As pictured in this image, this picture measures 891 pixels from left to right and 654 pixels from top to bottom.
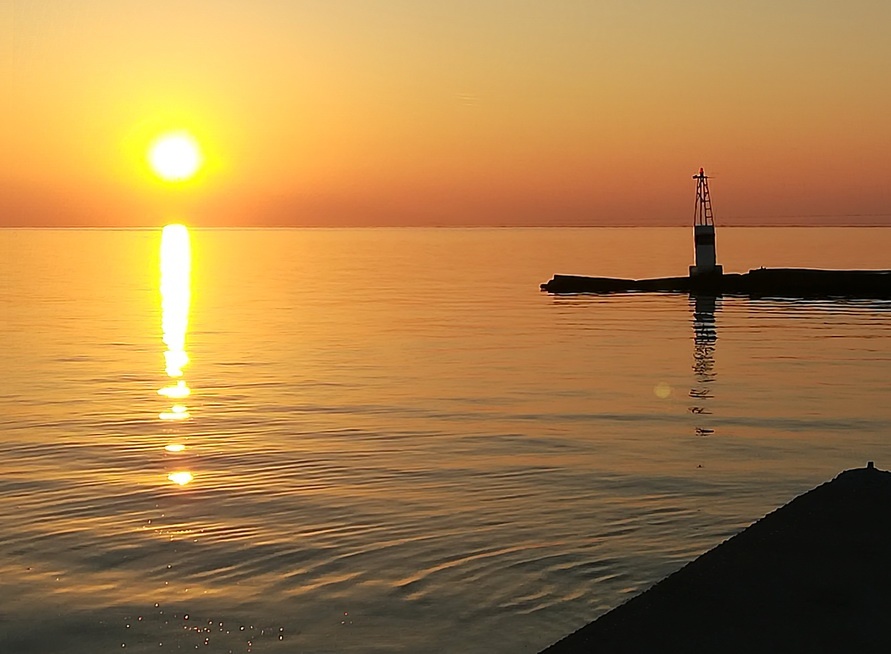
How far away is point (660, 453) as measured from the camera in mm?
21422

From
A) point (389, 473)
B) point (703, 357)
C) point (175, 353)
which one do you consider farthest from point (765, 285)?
point (389, 473)

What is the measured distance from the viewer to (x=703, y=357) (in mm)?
40625

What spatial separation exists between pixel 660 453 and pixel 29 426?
13486 millimetres

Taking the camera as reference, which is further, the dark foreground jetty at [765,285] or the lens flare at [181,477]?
the dark foreground jetty at [765,285]

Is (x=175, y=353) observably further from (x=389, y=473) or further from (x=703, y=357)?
(x=389, y=473)

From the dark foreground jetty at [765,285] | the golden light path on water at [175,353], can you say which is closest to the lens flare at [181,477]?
the golden light path on water at [175,353]

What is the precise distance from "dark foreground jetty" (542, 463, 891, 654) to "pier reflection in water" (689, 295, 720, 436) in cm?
1428

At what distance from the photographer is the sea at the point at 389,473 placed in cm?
1226

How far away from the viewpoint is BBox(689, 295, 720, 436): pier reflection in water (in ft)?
89.7

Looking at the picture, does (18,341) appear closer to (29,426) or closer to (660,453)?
(29,426)

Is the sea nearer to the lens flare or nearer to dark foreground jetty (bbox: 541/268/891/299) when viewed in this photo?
the lens flare

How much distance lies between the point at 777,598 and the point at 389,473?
11.8 meters

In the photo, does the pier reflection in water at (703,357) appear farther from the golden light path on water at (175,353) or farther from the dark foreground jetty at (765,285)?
the golden light path on water at (175,353)

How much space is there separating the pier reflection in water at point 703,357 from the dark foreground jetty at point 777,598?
46.9 ft
